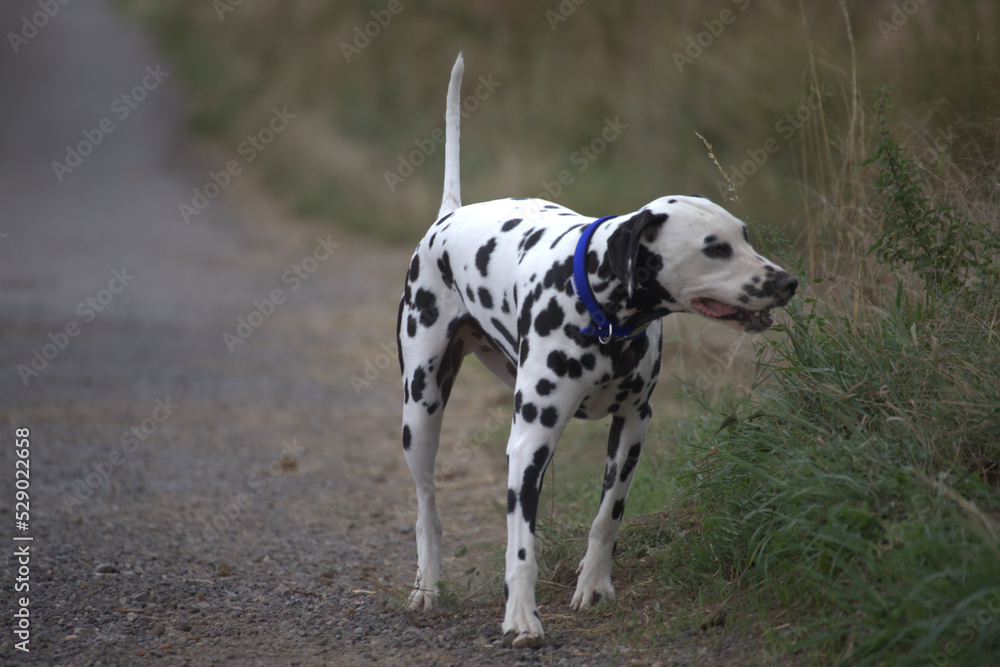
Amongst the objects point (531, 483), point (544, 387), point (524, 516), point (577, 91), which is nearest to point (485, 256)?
point (544, 387)

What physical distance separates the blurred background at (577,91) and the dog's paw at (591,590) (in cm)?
214

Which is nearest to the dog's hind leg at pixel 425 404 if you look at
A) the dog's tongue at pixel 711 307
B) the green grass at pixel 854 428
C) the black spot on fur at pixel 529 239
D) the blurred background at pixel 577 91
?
the green grass at pixel 854 428

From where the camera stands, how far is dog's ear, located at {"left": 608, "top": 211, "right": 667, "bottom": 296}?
3.10 m

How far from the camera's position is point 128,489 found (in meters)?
5.65

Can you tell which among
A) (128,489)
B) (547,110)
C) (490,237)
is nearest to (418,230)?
(547,110)

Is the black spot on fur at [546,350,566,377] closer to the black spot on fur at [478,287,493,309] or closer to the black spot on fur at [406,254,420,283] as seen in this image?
the black spot on fur at [478,287,493,309]

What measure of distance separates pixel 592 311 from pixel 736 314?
0.48 meters

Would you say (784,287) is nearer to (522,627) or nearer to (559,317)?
(559,317)

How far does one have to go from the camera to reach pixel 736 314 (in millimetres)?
3111

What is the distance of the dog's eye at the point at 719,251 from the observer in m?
3.10

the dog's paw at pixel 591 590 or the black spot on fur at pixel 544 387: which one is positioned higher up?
the black spot on fur at pixel 544 387

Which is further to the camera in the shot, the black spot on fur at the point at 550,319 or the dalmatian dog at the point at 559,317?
the black spot on fur at the point at 550,319

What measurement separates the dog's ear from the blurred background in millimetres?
1675

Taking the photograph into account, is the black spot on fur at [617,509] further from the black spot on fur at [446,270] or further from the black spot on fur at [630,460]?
the black spot on fur at [446,270]
